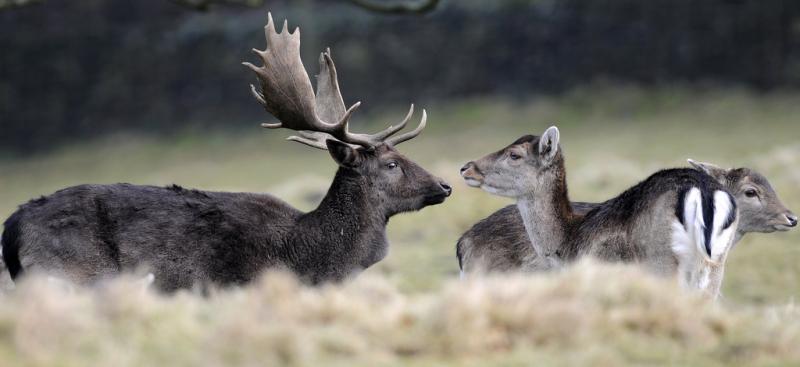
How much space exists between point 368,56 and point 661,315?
27.5 metres

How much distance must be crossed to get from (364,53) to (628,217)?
25.7 meters

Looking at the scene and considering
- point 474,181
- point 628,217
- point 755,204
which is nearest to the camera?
point 628,217

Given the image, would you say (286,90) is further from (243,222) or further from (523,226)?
(523,226)

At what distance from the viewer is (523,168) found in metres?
10.1

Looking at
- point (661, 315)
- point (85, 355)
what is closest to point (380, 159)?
point (661, 315)

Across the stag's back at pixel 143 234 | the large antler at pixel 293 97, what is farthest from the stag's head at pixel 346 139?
the stag's back at pixel 143 234

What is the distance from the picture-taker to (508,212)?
35.1ft

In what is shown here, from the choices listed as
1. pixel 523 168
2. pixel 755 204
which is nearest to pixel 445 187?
pixel 523 168

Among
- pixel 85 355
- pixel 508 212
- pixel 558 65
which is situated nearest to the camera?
pixel 85 355

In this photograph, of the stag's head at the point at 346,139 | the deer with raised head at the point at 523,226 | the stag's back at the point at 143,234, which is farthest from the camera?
the deer with raised head at the point at 523,226

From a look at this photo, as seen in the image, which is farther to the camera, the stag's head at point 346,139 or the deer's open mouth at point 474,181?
the deer's open mouth at point 474,181

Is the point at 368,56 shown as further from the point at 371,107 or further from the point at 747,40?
the point at 747,40

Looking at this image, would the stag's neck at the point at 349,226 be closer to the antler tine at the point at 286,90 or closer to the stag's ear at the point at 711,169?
the antler tine at the point at 286,90

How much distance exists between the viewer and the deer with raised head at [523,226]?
10.3 metres
